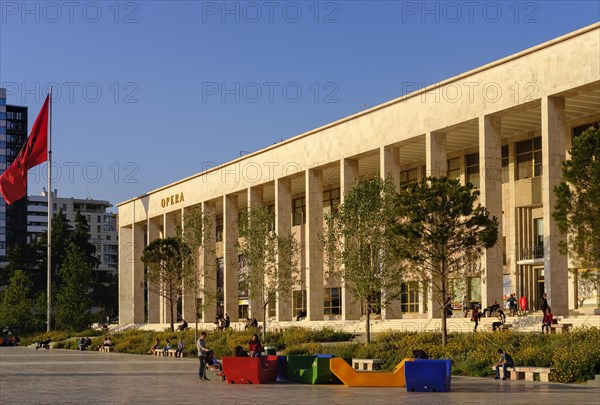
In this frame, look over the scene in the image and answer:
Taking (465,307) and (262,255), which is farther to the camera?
(262,255)

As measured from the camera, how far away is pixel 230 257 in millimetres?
73125

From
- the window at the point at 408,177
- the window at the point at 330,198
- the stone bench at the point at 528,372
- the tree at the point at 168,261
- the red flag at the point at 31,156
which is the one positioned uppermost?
A: the red flag at the point at 31,156

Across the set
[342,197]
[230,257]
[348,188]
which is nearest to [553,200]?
[342,197]

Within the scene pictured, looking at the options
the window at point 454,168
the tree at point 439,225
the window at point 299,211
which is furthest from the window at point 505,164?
the window at point 299,211

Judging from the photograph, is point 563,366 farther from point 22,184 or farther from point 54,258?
point 54,258

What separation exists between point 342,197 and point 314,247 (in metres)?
5.86

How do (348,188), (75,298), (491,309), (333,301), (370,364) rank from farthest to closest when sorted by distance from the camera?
1. (75,298)
2. (333,301)
3. (348,188)
4. (491,309)
5. (370,364)

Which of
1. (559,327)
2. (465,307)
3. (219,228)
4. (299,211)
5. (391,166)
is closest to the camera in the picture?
(559,327)

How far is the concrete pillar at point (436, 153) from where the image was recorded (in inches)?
1924

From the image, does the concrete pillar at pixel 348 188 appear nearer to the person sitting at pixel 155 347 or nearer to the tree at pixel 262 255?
the tree at pixel 262 255

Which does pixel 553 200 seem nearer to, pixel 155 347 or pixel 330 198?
pixel 155 347

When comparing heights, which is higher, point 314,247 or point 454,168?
point 454,168

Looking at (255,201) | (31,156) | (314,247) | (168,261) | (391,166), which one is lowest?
(168,261)

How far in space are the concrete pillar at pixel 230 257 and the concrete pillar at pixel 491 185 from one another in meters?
29.7
